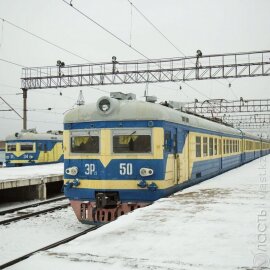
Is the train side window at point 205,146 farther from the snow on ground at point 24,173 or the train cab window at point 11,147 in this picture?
the train cab window at point 11,147

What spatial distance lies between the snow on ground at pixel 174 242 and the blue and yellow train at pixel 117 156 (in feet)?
4.13

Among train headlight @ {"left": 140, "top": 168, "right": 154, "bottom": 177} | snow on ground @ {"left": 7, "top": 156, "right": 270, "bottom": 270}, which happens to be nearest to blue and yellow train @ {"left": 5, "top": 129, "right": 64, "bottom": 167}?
train headlight @ {"left": 140, "top": 168, "right": 154, "bottom": 177}

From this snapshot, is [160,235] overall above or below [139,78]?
below

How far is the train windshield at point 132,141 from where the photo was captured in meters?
9.20

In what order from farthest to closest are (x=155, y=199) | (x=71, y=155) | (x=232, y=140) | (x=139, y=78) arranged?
(x=139, y=78) < (x=232, y=140) < (x=71, y=155) < (x=155, y=199)

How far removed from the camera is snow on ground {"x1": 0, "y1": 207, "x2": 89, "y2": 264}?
8.27 metres

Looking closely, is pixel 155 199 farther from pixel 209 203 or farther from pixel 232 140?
pixel 232 140

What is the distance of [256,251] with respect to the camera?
481cm

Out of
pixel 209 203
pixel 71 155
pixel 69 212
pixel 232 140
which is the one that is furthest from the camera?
pixel 232 140

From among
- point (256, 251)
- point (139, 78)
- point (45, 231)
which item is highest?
point (139, 78)

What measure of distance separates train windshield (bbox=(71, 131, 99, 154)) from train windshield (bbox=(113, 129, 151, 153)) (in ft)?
1.61

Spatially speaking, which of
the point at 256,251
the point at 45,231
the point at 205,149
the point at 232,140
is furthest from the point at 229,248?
the point at 232,140

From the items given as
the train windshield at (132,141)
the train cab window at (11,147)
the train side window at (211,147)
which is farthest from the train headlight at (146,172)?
the train cab window at (11,147)

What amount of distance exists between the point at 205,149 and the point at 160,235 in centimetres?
820
